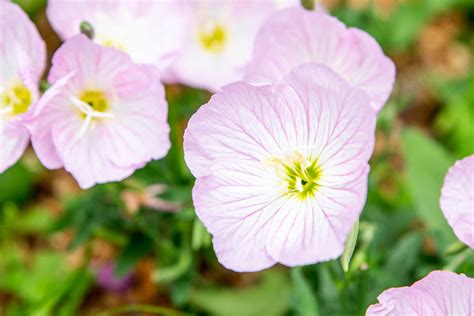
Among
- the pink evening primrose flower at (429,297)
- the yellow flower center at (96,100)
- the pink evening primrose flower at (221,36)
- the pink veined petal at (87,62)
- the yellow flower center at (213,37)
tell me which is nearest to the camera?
the pink evening primrose flower at (429,297)

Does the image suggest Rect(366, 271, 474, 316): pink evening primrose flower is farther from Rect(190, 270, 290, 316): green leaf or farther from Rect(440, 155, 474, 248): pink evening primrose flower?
Rect(190, 270, 290, 316): green leaf

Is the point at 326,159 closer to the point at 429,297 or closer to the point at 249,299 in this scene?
the point at 429,297

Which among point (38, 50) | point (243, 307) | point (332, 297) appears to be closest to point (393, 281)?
point (332, 297)

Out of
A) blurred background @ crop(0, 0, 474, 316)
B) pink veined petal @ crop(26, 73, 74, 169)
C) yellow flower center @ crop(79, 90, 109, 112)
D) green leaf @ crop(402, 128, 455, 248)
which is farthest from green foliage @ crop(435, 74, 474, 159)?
pink veined petal @ crop(26, 73, 74, 169)

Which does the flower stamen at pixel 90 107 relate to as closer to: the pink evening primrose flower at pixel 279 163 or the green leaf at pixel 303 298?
the pink evening primrose flower at pixel 279 163

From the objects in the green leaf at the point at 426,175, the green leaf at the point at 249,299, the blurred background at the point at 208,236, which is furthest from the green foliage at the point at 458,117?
the green leaf at the point at 249,299

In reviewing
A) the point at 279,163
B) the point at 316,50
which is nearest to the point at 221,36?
the point at 316,50

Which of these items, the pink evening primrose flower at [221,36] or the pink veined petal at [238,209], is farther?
the pink evening primrose flower at [221,36]
